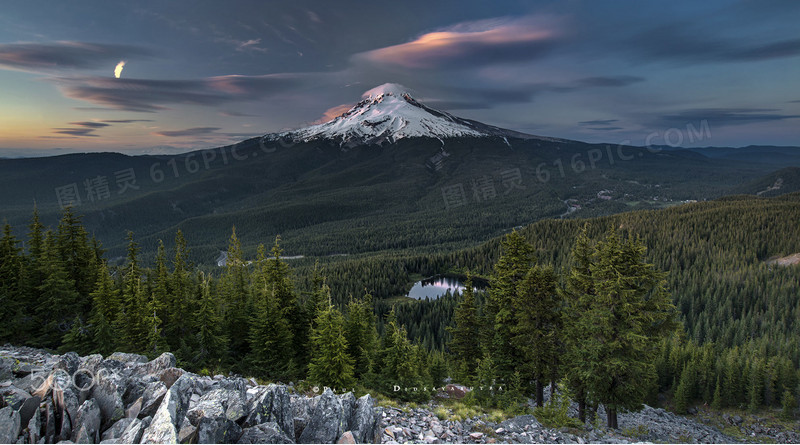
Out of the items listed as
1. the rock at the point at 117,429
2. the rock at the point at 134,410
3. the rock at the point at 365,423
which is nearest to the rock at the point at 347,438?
the rock at the point at 365,423

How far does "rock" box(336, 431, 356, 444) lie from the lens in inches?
464

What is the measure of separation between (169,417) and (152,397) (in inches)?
95.8

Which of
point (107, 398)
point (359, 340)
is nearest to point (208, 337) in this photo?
point (359, 340)

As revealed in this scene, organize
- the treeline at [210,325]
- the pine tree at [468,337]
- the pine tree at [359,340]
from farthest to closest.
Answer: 1. the pine tree at [468,337]
2. the pine tree at [359,340]
3. the treeline at [210,325]

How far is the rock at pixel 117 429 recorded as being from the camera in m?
10.2

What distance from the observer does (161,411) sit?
33.6 feet

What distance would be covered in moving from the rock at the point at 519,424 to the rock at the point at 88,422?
49.1 feet

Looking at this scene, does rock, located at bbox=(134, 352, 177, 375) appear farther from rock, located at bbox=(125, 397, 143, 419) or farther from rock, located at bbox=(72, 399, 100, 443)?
rock, located at bbox=(72, 399, 100, 443)

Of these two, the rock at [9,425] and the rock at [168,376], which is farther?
the rock at [168,376]

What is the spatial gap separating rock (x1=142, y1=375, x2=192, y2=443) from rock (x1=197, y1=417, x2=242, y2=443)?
2.09 feet

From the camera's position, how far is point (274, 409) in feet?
39.9

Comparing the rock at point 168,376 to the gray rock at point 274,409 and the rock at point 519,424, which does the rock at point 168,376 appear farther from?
the rock at point 519,424

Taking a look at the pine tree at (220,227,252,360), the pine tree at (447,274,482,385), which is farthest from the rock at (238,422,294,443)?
the pine tree at (447,274,482,385)

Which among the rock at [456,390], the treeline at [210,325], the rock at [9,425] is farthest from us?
the rock at [456,390]
